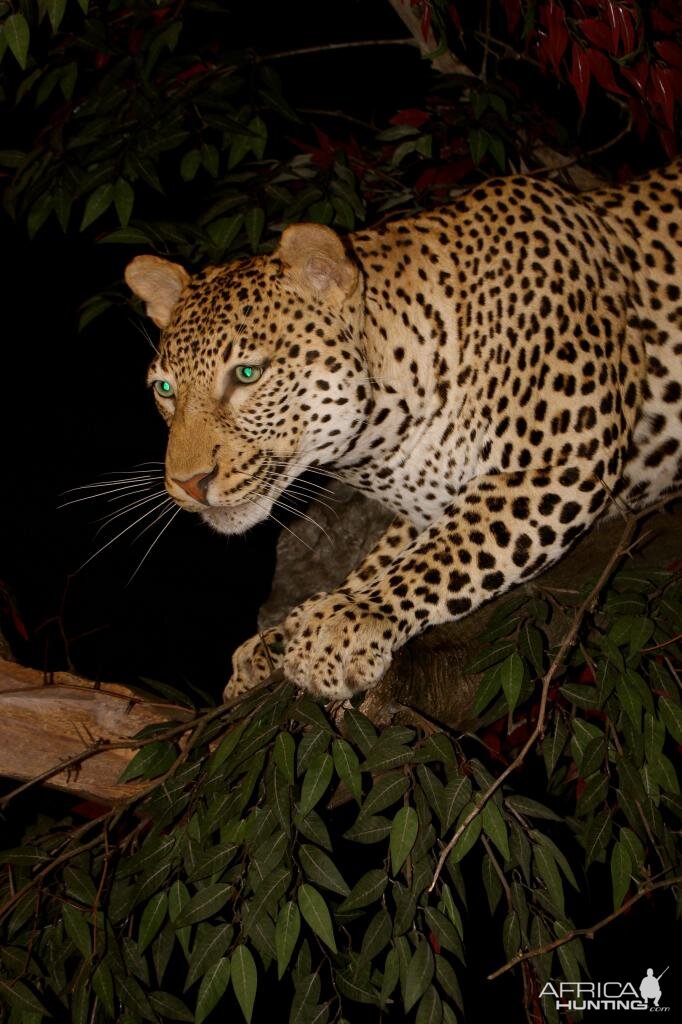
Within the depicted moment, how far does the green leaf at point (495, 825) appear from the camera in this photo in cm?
271

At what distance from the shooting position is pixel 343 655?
10.9 ft

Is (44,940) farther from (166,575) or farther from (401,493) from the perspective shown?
(166,575)

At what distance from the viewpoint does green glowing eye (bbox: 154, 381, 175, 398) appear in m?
3.72

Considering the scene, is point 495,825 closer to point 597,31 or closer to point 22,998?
point 22,998

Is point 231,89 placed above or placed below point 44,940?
above

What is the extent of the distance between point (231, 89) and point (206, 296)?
1.11m

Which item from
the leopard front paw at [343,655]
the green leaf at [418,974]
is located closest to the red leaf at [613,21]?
the leopard front paw at [343,655]

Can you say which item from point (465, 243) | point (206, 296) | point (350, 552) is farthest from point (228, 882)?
point (350, 552)

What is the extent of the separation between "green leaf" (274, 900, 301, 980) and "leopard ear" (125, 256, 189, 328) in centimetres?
197

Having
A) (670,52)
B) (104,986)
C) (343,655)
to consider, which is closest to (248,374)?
(343,655)

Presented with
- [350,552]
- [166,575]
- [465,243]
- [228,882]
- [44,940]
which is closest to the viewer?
[228,882]

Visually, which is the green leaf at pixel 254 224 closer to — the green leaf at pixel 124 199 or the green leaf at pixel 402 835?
the green leaf at pixel 124 199

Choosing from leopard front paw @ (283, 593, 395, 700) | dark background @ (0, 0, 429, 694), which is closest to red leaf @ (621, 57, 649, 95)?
leopard front paw @ (283, 593, 395, 700)

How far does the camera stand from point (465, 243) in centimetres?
380
